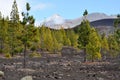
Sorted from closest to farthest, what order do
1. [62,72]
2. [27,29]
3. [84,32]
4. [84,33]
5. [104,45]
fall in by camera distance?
[62,72] → [27,29] → [84,32] → [84,33] → [104,45]

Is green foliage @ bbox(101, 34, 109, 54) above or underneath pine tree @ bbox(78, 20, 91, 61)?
underneath

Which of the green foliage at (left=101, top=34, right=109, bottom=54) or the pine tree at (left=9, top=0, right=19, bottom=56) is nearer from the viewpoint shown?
the pine tree at (left=9, top=0, right=19, bottom=56)

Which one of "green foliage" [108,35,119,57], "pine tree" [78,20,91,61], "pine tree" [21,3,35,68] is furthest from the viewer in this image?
"green foliage" [108,35,119,57]

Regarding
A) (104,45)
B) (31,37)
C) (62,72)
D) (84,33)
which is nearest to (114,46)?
(104,45)

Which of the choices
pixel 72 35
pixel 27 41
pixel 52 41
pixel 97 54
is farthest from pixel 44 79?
pixel 72 35

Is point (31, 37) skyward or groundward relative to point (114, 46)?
skyward

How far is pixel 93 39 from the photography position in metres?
79.2

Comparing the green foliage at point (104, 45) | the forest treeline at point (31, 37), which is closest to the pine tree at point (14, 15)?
the forest treeline at point (31, 37)

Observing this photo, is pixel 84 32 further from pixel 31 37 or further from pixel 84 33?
pixel 31 37

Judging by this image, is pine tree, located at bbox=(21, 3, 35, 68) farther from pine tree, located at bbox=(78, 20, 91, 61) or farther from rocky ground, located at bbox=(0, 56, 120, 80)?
pine tree, located at bbox=(78, 20, 91, 61)

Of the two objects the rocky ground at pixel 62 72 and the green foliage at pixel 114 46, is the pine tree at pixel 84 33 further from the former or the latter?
the green foliage at pixel 114 46

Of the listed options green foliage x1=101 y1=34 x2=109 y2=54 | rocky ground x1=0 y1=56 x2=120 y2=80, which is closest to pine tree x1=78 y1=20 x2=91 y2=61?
rocky ground x1=0 y1=56 x2=120 y2=80

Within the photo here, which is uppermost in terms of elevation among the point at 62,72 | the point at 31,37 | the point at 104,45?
the point at 31,37

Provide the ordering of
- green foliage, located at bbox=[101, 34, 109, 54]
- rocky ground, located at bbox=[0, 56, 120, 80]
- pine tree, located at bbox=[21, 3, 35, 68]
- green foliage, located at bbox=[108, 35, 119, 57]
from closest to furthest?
1. rocky ground, located at bbox=[0, 56, 120, 80]
2. pine tree, located at bbox=[21, 3, 35, 68]
3. green foliage, located at bbox=[108, 35, 119, 57]
4. green foliage, located at bbox=[101, 34, 109, 54]
